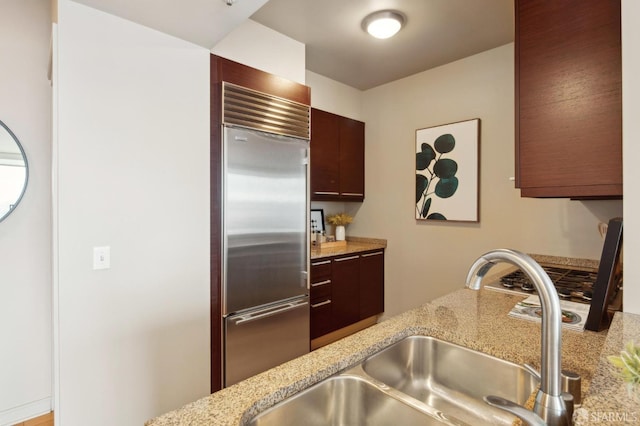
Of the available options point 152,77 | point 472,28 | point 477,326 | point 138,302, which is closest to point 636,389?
point 477,326

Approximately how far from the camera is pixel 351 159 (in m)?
3.57

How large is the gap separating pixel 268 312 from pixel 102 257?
1113 millimetres

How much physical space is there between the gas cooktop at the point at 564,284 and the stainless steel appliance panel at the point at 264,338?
4.59 feet

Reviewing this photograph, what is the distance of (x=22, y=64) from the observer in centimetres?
198

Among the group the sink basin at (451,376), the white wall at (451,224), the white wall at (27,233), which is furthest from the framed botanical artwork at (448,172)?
the white wall at (27,233)

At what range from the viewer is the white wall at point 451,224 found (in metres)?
2.55

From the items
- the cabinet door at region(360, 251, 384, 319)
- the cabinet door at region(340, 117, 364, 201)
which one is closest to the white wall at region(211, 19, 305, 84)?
the cabinet door at region(340, 117, 364, 201)

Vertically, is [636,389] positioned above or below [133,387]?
above

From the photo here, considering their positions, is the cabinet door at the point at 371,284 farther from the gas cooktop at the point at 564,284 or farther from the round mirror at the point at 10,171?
the round mirror at the point at 10,171

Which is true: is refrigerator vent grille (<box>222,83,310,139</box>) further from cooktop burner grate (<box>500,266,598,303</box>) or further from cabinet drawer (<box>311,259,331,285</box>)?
cooktop burner grate (<box>500,266,598,303</box>)

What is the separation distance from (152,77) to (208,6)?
528mm

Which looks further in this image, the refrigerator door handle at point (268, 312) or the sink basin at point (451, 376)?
the refrigerator door handle at point (268, 312)

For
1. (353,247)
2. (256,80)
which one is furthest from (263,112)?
(353,247)

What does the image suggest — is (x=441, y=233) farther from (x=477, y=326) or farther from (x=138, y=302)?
(x=138, y=302)
